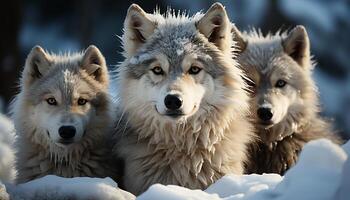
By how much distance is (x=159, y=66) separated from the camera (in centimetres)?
614

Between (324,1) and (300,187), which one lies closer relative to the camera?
(300,187)

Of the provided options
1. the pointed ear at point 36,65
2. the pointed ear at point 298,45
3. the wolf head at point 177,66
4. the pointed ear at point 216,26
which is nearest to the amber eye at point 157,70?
the wolf head at point 177,66

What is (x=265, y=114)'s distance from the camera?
268 inches

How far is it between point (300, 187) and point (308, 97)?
3371mm

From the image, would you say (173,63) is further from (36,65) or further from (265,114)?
(36,65)

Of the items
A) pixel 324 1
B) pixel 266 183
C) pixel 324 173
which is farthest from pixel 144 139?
pixel 324 1

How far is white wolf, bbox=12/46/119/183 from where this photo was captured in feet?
20.8

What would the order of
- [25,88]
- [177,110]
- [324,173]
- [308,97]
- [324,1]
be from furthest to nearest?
[324,1], [308,97], [25,88], [177,110], [324,173]

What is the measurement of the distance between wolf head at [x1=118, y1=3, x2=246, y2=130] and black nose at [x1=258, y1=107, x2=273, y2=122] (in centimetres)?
38

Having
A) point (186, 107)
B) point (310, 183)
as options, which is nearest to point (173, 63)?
point (186, 107)

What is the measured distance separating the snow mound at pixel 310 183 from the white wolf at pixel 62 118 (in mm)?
1879

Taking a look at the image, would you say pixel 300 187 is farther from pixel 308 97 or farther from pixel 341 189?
pixel 308 97

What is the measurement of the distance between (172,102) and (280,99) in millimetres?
1618

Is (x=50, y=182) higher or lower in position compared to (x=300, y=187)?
lower
